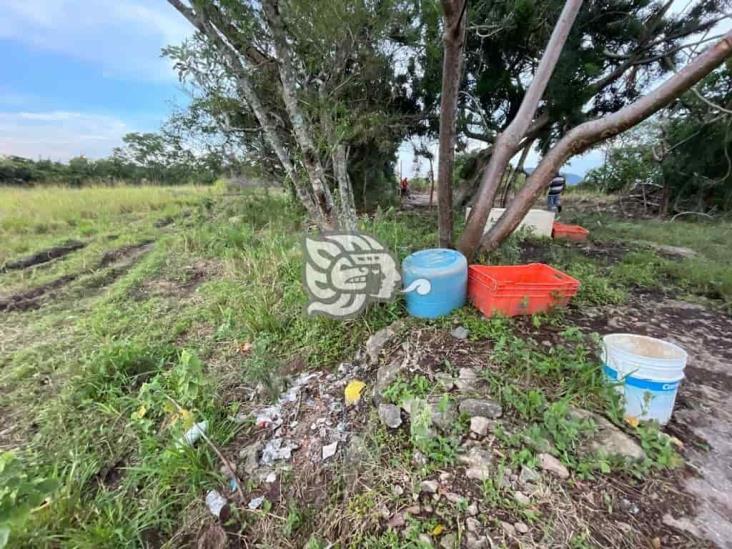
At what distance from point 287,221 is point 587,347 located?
3956mm

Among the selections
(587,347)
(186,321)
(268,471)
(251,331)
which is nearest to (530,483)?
(587,347)

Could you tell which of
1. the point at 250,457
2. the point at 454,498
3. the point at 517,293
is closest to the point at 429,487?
Result: the point at 454,498

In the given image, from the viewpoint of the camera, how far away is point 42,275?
3248 millimetres

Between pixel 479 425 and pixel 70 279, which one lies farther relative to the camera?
pixel 70 279

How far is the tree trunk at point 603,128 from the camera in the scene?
57.5 inches

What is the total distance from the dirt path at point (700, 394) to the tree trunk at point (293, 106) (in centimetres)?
212

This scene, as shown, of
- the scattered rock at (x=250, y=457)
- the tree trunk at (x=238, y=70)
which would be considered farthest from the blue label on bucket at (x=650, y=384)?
the tree trunk at (x=238, y=70)

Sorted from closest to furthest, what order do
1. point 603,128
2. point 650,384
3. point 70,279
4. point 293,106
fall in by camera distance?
point 650,384
point 603,128
point 293,106
point 70,279

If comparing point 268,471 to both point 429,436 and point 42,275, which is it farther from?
point 42,275

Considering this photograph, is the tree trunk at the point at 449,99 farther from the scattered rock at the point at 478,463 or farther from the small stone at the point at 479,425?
the scattered rock at the point at 478,463

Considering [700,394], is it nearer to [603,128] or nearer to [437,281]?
[437,281]

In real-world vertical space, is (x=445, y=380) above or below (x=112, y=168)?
below

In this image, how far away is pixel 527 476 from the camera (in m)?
0.97
